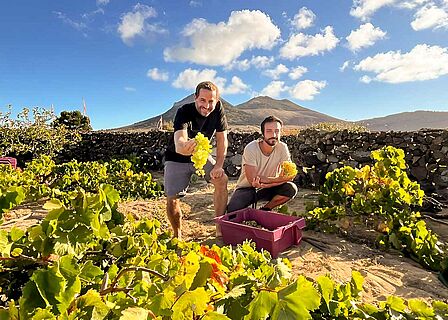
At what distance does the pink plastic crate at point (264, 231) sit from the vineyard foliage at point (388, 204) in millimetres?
629

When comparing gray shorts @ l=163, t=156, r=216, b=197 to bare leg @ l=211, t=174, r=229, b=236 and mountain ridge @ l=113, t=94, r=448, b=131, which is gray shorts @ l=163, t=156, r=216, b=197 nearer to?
bare leg @ l=211, t=174, r=229, b=236

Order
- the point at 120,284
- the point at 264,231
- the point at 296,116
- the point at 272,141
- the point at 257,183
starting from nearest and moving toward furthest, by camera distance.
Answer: the point at 120,284, the point at 264,231, the point at 257,183, the point at 272,141, the point at 296,116

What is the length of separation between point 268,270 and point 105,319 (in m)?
0.73

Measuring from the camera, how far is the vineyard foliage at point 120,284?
766mm

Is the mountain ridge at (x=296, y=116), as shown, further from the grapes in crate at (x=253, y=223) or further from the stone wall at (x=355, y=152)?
the grapes in crate at (x=253, y=223)

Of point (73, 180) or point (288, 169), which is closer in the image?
point (288, 169)

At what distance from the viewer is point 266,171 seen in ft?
13.7

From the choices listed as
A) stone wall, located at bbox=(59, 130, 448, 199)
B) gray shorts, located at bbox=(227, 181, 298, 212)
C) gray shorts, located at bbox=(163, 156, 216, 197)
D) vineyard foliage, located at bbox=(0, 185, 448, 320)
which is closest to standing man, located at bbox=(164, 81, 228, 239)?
gray shorts, located at bbox=(163, 156, 216, 197)

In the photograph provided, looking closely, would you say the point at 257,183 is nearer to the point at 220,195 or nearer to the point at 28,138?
the point at 220,195


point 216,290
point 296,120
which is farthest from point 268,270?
point 296,120

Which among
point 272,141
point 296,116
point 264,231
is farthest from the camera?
point 296,116

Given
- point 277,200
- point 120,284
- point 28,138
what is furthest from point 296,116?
point 120,284

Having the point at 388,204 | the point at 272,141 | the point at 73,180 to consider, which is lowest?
the point at 388,204

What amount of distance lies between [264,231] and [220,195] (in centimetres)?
90
